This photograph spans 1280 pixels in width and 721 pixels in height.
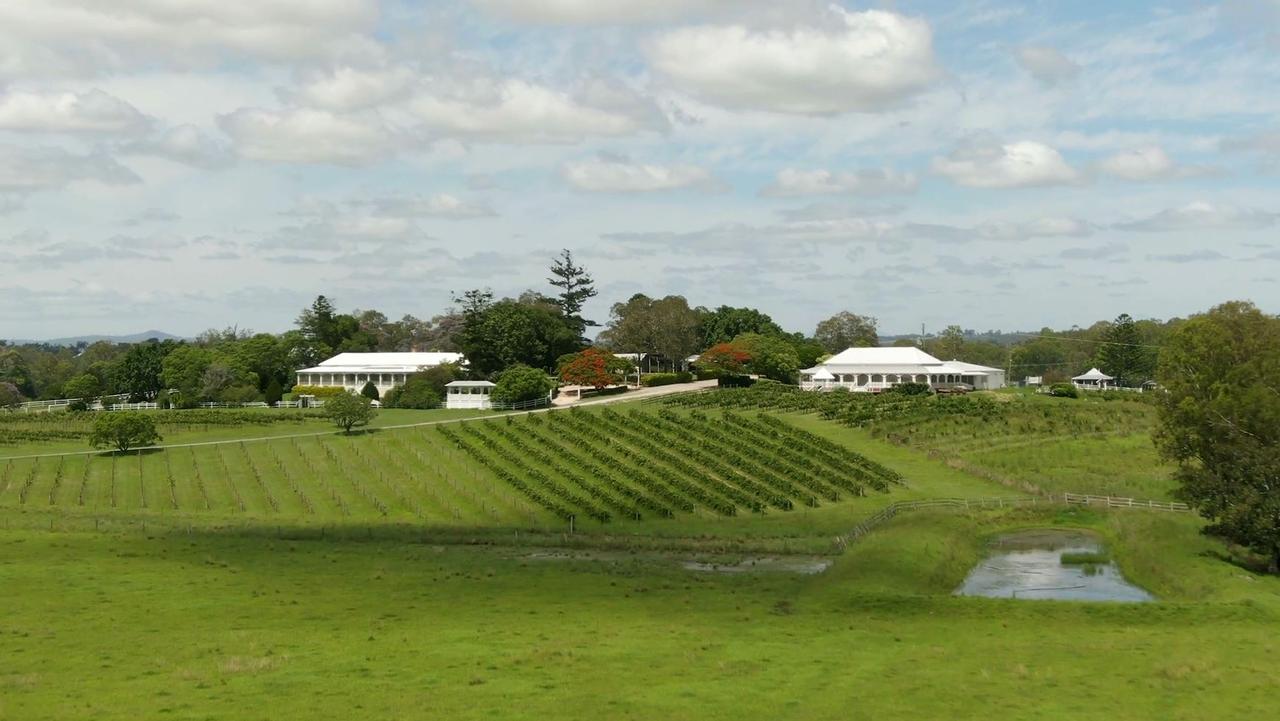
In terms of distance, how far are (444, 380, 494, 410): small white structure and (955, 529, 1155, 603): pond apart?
201ft

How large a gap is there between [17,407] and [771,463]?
92524 millimetres

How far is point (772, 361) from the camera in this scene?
129 m

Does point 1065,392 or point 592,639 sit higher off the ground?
point 1065,392

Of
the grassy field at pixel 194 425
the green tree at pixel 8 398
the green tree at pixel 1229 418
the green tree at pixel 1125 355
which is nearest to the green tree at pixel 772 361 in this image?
the grassy field at pixel 194 425

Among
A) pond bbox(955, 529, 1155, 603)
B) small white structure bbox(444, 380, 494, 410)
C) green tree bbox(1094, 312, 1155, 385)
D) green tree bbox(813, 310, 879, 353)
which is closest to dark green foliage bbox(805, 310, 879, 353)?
green tree bbox(813, 310, 879, 353)

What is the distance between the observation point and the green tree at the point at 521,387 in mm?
103250

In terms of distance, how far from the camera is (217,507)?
208ft

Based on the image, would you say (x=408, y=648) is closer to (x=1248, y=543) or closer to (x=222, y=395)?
(x=1248, y=543)

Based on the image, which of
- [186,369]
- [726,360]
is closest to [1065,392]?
[726,360]

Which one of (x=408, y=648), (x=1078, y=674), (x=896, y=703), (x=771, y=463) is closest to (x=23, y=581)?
(x=408, y=648)

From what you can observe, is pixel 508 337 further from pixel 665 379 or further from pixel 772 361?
pixel 772 361

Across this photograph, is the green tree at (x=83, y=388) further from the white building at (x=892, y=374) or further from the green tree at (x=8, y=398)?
the white building at (x=892, y=374)

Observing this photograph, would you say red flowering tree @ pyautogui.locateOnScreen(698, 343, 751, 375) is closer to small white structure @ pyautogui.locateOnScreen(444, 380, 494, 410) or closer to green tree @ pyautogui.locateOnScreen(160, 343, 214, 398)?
small white structure @ pyautogui.locateOnScreen(444, 380, 494, 410)

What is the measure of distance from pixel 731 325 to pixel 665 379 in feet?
114
